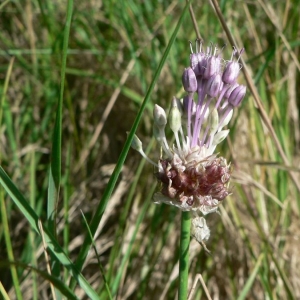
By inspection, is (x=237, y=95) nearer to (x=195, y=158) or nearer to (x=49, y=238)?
(x=195, y=158)

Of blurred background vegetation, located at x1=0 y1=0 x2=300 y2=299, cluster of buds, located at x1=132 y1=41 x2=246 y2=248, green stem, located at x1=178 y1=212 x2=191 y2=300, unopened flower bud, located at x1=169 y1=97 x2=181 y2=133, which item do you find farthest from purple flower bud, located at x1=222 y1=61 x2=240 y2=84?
blurred background vegetation, located at x1=0 y1=0 x2=300 y2=299

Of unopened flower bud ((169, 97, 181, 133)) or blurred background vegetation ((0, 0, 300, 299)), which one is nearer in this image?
unopened flower bud ((169, 97, 181, 133))

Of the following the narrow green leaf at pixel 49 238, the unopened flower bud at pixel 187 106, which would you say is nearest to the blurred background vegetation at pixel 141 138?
the unopened flower bud at pixel 187 106

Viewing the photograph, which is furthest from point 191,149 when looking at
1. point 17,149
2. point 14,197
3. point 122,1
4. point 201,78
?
point 17,149

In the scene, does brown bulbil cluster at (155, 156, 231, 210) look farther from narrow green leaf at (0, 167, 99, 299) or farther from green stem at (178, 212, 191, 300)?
narrow green leaf at (0, 167, 99, 299)

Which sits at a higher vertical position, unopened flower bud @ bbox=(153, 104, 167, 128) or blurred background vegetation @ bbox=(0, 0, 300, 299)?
unopened flower bud @ bbox=(153, 104, 167, 128)

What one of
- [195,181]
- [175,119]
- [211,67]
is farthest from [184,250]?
[211,67]

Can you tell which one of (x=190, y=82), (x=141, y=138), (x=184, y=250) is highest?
(x=190, y=82)
